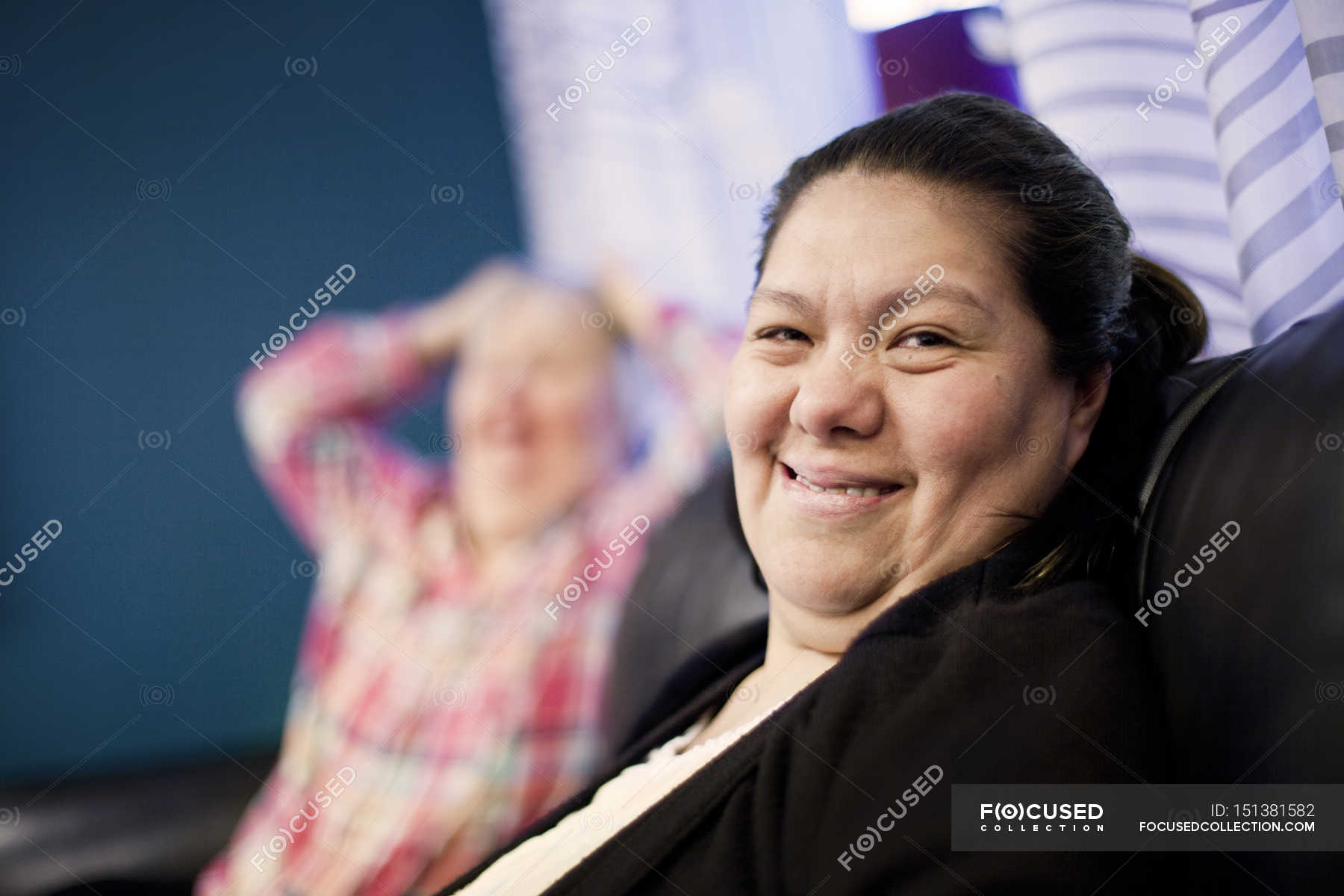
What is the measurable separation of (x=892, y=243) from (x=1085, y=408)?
0.79ft

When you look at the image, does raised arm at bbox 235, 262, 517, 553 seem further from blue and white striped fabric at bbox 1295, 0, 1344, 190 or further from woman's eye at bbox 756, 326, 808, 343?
blue and white striped fabric at bbox 1295, 0, 1344, 190

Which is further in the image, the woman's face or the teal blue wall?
the teal blue wall

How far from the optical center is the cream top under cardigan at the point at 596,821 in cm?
88

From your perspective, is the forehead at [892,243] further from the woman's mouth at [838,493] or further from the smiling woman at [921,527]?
the woman's mouth at [838,493]

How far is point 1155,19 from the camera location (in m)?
1.26

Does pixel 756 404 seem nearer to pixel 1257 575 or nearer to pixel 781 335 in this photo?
pixel 781 335

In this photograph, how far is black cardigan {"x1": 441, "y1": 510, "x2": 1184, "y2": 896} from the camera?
624 mm

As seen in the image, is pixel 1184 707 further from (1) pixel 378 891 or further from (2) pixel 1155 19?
(1) pixel 378 891

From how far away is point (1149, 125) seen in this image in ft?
3.97

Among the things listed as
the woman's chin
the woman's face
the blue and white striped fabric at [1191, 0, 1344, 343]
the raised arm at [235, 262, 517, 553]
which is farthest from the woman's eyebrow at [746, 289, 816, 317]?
the raised arm at [235, 262, 517, 553]

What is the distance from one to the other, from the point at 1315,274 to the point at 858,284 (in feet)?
1.56

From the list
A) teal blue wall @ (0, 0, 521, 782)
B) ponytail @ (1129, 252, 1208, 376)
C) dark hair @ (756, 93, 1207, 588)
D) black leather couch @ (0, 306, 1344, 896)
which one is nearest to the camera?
black leather couch @ (0, 306, 1344, 896)

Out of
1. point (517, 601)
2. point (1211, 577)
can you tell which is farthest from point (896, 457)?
point (517, 601)

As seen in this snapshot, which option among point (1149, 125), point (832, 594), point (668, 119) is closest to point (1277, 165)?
point (1149, 125)
